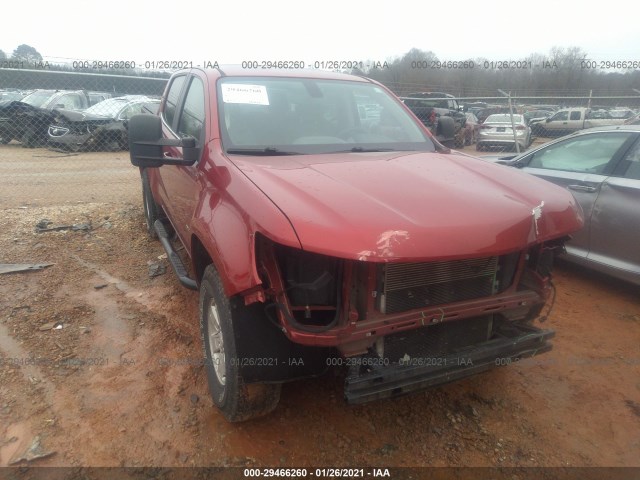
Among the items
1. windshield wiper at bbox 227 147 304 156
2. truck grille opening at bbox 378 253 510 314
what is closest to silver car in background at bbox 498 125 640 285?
truck grille opening at bbox 378 253 510 314

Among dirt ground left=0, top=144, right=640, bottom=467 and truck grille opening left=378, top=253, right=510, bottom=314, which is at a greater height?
truck grille opening left=378, top=253, right=510, bottom=314

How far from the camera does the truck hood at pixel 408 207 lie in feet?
5.98

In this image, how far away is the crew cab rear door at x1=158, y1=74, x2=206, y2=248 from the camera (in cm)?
312

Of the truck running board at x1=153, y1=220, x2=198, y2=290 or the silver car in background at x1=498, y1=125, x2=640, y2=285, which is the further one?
the silver car in background at x1=498, y1=125, x2=640, y2=285

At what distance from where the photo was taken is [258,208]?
202 centimetres

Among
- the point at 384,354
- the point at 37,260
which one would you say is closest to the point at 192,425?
the point at 384,354

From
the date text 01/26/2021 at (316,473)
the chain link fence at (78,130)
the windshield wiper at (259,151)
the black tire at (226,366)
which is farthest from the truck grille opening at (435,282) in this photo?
the chain link fence at (78,130)

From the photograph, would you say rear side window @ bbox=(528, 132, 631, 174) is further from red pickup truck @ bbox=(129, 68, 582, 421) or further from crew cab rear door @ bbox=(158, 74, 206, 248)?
crew cab rear door @ bbox=(158, 74, 206, 248)

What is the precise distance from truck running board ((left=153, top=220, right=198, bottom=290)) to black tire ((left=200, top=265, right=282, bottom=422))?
448mm

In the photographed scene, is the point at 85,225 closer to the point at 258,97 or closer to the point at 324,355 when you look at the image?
the point at 258,97

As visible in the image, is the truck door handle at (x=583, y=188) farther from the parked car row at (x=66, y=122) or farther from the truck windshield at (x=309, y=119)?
the parked car row at (x=66, y=122)

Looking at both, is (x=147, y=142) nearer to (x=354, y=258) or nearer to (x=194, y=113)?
(x=194, y=113)

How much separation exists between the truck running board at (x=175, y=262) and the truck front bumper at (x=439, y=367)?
1449mm

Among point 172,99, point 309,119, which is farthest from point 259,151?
point 172,99
